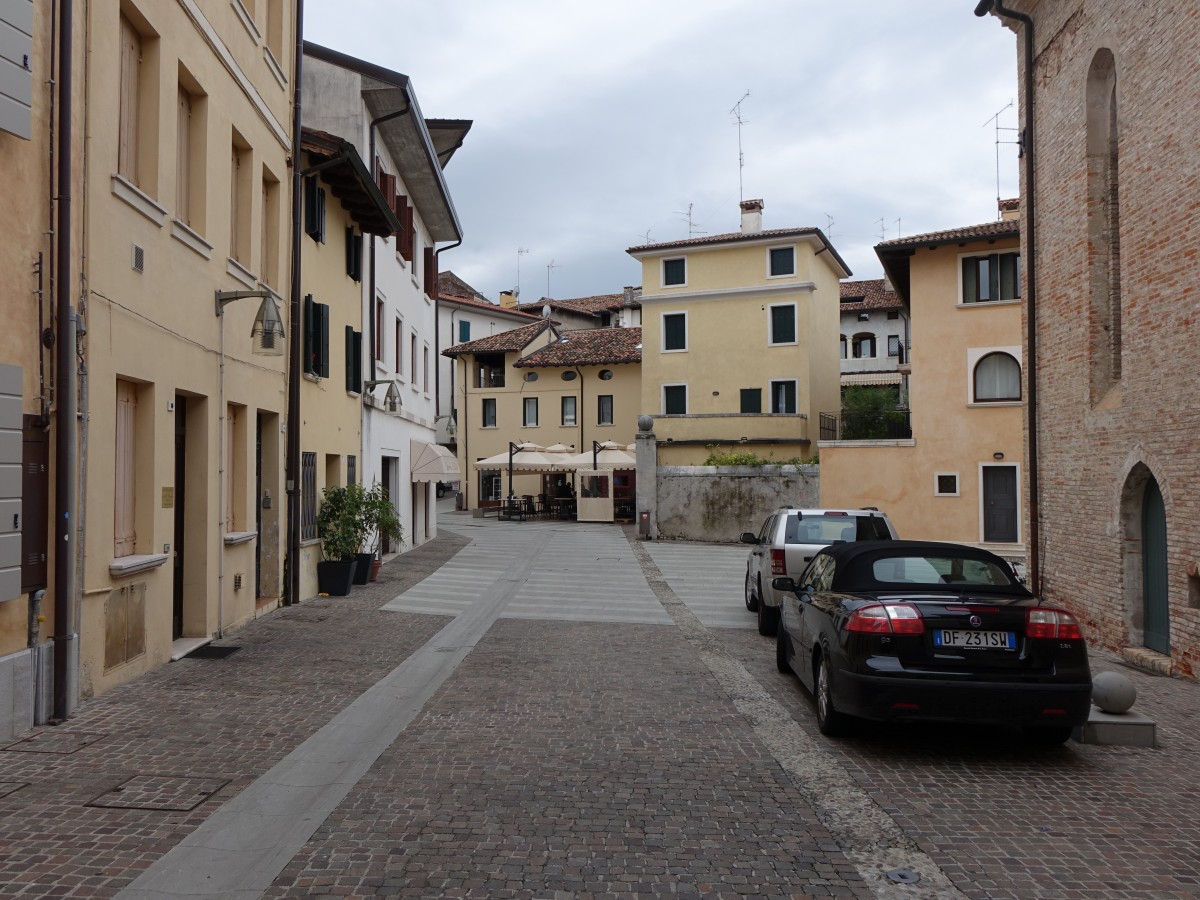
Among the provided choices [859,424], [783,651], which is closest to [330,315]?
[783,651]

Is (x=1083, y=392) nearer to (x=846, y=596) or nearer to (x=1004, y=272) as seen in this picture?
(x=846, y=596)

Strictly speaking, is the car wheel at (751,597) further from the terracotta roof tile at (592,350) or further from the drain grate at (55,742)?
the terracotta roof tile at (592,350)

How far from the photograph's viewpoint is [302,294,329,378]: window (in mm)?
14461

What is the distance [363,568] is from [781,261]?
1040 inches

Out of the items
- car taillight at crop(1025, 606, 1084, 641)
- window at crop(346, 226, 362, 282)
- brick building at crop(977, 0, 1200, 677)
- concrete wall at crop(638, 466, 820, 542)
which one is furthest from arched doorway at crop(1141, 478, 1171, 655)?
concrete wall at crop(638, 466, 820, 542)

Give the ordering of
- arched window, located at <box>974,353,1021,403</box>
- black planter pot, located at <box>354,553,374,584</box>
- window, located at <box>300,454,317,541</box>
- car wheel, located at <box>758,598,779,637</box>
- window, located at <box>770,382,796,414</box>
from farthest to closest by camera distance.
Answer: window, located at <box>770,382,796,414</box>
arched window, located at <box>974,353,1021,403</box>
black planter pot, located at <box>354,553,374,584</box>
window, located at <box>300,454,317,541</box>
car wheel, located at <box>758,598,779,637</box>

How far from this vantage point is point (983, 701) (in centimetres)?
609

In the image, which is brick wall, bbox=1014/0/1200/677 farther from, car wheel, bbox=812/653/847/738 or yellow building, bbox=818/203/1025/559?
yellow building, bbox=818/203/1025/559

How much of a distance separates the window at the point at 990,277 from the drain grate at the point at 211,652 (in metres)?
21.5

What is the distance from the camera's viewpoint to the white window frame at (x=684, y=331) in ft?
131

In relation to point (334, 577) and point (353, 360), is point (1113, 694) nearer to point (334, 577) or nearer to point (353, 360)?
point (334, 577)

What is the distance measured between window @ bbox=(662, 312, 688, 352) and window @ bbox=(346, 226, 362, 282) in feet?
76.4

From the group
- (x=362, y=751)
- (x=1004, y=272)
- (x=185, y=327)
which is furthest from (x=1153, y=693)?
(x=1004, y=272)

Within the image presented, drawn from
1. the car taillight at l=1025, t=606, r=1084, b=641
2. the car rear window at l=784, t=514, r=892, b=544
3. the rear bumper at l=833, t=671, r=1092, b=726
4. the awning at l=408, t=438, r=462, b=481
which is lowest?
the rear bumper at l=833, t=671, r=1092, b=726
